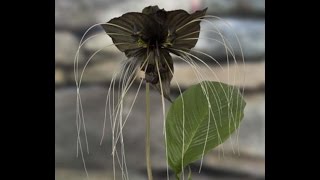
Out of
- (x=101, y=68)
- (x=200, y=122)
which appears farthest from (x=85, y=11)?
(x=200, y=122)

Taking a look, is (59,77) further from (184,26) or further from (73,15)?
(184,26)

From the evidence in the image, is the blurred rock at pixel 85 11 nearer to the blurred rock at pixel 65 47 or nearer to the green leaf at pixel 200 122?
the blurred rock at pixel 65 47

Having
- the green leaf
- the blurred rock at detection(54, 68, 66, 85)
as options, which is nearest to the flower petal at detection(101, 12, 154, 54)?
the green leaf

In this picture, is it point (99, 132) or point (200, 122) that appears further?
point (99, 132)

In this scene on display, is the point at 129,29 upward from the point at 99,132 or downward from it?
upward

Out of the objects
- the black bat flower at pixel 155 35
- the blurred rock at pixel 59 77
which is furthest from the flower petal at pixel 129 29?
the blurred rock at pixel 59 77
